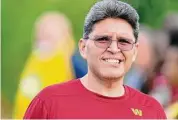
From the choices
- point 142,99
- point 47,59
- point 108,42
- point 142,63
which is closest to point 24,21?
point 47,59

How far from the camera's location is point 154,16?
618cm

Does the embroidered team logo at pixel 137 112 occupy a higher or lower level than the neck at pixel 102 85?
lower

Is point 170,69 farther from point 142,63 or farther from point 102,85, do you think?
point 102,85

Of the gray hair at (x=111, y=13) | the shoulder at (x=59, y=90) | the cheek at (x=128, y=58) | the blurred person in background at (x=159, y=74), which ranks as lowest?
the blurred person in background at (x=159, y=74)

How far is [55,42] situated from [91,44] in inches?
129

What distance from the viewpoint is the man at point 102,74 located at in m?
2.82

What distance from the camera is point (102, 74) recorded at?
9.29ft

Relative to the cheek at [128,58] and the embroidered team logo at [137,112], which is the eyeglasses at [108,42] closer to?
the cheek at [128,58]

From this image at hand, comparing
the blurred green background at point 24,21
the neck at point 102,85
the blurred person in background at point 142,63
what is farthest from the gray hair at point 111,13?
the blurred green background at point 24,21

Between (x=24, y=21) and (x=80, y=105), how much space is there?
3616 millimetres

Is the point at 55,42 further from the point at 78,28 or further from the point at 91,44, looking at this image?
the point at 91,44

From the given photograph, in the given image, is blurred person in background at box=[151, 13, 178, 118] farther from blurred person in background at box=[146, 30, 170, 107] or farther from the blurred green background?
the blurred green background

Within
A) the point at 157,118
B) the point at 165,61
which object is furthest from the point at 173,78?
the point at 157,118

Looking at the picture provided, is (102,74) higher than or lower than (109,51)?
lower
